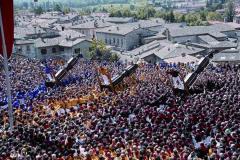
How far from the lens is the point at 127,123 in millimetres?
21641

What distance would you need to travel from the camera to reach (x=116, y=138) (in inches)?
747

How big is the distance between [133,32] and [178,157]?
58940 millimetres

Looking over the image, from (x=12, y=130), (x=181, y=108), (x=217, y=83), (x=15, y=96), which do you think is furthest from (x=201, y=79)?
(x=12, y=130)

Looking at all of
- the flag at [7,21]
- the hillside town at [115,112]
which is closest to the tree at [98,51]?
the hillside town at [115,112]

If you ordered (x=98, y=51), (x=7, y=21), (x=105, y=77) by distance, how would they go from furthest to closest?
1. (x=98, y=51)
2. (x=105, y=77)
3. (x=7, y=21)

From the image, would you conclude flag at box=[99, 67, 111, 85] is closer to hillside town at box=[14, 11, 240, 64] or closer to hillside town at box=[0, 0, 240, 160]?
hillside town at box=[0, 0, 240, 160]

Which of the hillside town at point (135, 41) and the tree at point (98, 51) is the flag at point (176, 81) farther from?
the tree at point (98, 51)

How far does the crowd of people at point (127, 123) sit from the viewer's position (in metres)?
17.6

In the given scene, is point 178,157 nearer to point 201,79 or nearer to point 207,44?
point 201,79

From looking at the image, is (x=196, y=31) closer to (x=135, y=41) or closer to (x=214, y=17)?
(x=135, y=41)

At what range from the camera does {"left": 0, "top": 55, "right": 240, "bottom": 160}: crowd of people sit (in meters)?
17.6

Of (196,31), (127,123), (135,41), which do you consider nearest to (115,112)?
(127,123)

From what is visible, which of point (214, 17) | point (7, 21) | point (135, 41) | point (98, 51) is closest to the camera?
point (7, 21)

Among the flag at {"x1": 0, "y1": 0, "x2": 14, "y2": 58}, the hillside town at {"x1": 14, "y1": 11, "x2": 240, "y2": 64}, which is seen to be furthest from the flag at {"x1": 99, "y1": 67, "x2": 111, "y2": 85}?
the hillside town at {"x1": 14, "y1": 11, "x2": 240, "y2": 64}
